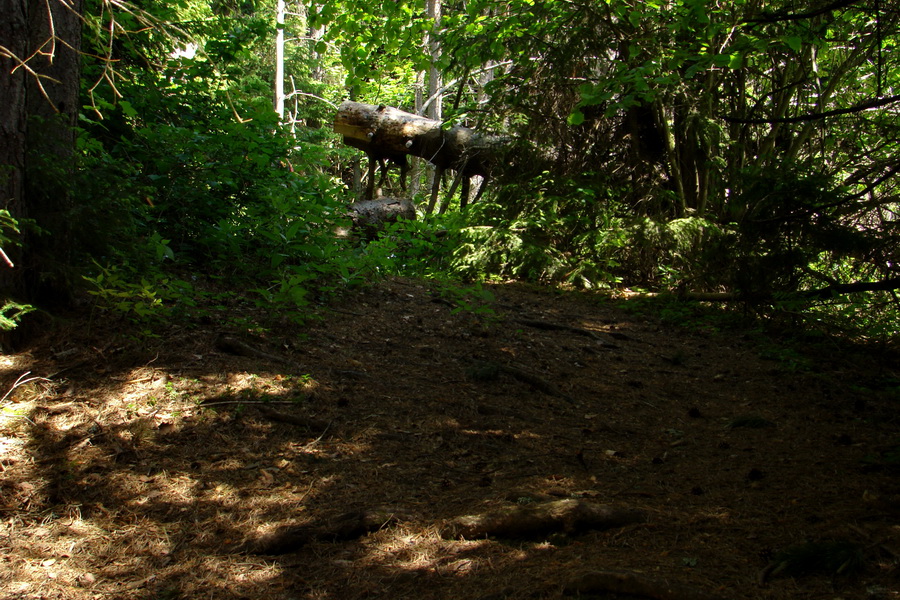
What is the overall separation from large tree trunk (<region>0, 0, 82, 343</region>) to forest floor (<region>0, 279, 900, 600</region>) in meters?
0.44

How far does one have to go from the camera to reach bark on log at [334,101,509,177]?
12453mm

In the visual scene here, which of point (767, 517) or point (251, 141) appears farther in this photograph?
point (251, 141)

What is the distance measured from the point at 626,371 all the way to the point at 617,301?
3.28 meters

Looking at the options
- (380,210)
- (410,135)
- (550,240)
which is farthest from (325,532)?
(410,135)

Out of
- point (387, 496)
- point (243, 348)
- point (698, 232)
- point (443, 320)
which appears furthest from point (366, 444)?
point (698, 232)

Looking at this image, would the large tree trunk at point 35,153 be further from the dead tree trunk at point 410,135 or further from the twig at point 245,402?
the dead tree trunk at point 410,135

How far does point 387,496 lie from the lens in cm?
330

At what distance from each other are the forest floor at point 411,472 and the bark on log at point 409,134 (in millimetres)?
7360

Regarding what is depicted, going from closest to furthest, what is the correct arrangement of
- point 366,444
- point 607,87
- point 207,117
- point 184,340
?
point 366,444 < point 184,340 < point 607,87 < point 207,117

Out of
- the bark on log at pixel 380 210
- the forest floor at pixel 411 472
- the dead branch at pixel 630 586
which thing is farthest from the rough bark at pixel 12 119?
the bark on log at pixel 380 210

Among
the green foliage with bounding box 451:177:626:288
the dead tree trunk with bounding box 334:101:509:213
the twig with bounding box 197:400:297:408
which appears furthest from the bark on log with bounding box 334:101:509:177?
the twig with bounding box 197:400:297:408

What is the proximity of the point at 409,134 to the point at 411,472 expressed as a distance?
10.1 m

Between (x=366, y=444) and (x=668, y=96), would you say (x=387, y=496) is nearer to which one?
(x=366, y=444)

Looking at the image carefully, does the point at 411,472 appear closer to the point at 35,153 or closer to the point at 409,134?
the point at 35,153
